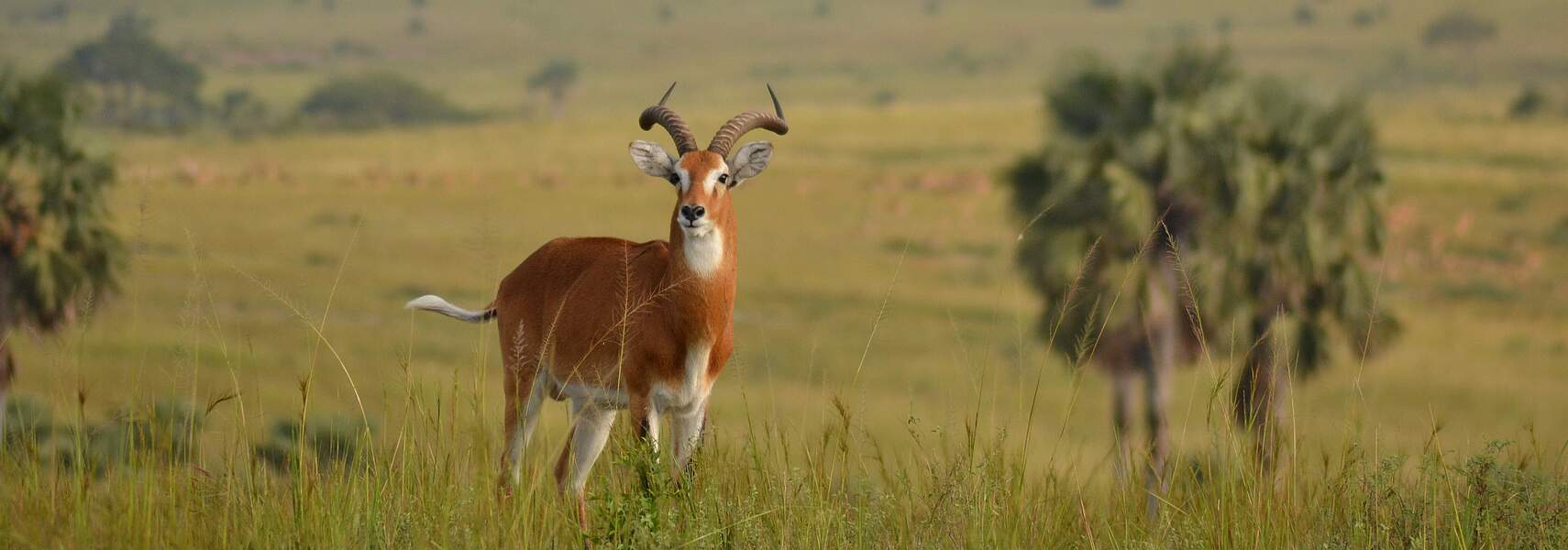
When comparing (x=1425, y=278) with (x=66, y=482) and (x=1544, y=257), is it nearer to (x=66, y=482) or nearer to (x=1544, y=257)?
(x=1544, y=257)

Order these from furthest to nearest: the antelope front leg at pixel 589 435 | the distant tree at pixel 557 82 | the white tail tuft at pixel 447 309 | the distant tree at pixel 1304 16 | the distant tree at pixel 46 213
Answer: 1. the distant tree at pixel 1304 16
2. the distant tree at pixel 557 82
3. the distant tree at pixel 46 213
4. the white tail tuft at pixel 447 309
5. the antelope front leg at pixel 589 435

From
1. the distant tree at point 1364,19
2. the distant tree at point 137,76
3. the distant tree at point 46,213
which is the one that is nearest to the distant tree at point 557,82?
the distant tree at point 137,76

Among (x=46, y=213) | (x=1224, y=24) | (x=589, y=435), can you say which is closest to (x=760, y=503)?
(x=589, y=435)

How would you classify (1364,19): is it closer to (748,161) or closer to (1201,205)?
(1201,205)

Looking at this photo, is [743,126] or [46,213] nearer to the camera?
[743,126]

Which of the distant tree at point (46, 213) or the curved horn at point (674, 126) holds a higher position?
the curved horn at point (674, 126)

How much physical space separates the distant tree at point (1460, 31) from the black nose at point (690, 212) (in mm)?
158005

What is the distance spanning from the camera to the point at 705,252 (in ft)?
20.1

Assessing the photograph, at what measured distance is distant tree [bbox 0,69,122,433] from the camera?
→ 25938 millimetres

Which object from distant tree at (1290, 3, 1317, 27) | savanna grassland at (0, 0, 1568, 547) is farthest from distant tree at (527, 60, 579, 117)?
distant tree at (1290, 3, 1317, 27)

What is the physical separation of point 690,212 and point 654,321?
0.53 metres

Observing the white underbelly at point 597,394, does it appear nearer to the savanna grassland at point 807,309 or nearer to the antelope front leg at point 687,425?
the antelope front leg at point 687,425

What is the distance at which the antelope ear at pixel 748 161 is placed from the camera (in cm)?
622

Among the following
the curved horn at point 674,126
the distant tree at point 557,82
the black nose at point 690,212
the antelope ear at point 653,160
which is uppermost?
the curved horn at point 674,126
